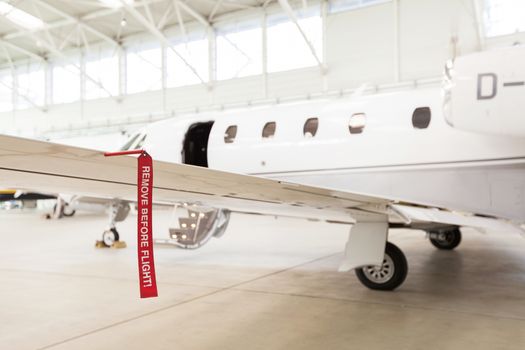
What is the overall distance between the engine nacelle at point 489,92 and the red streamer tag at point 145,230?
3.31m

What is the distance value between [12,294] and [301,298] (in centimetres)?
360

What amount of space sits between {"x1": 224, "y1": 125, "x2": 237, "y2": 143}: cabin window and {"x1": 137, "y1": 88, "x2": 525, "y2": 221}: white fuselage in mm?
44

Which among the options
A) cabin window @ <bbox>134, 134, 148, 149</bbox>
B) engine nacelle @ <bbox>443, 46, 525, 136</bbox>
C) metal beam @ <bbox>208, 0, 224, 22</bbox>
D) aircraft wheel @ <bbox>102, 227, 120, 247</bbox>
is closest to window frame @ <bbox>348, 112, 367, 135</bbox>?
engine nacelle @ <bbox>443, 46, 525, 136</bbox>

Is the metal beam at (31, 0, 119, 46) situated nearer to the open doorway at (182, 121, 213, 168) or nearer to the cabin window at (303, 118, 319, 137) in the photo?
the open doorway at (182, 121, 213, 168)

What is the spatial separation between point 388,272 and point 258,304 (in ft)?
5.69

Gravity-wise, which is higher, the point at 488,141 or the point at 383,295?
the point at 488,141

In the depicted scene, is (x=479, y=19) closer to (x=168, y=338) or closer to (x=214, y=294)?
(x=214, y=294)

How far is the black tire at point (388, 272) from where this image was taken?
5480 millimetres

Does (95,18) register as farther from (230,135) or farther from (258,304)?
(258,304)

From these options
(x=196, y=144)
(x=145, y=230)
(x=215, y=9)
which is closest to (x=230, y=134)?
(x=196, y=144)

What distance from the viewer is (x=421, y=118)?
233 inches

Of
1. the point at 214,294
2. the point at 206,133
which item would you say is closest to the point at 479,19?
the point at 206,133

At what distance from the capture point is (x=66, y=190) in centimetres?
328

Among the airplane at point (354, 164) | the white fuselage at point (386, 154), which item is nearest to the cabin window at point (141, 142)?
the airplane at point (354, 164)
